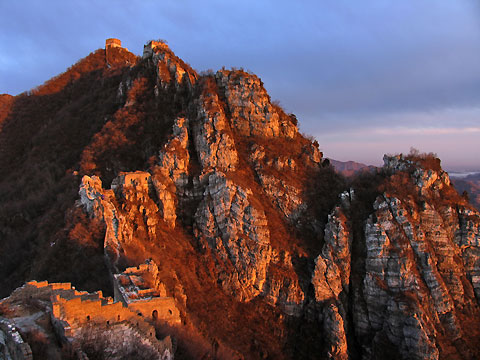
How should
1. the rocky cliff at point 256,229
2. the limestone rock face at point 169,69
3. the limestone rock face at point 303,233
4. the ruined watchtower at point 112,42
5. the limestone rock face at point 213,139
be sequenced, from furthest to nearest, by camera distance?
the ruined watchtower at point 112,42, the limestone rock face at point 169,69, the limestone rock face at point 213,139, the limestone rock face at point 303,233, the rocky cliff at point 256,229

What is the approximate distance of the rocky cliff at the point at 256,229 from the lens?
38.9 metres

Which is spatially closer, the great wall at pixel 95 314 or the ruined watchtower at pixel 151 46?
the great wall at pixel 95 314

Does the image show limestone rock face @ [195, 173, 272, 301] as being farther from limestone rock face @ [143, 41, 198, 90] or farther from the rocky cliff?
limestone rock face @ [143, 41, 198, 90]

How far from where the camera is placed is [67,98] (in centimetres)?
7575

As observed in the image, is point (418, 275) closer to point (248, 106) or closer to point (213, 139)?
point (213, 139)

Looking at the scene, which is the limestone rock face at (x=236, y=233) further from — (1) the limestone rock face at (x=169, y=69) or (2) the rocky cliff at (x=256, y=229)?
(1) the limestone rock face at (x=169, y=69)

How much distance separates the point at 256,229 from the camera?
1763 inches

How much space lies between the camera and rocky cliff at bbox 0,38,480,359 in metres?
38.9

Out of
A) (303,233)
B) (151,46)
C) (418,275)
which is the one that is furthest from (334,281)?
(151,46)

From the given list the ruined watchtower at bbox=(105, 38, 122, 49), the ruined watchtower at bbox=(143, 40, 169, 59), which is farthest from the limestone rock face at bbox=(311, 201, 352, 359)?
the ruined watchtower at bbox=(105, 38, 122, 49)

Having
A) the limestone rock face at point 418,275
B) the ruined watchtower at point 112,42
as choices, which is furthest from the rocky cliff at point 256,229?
the ruined watchtower at point 112,42

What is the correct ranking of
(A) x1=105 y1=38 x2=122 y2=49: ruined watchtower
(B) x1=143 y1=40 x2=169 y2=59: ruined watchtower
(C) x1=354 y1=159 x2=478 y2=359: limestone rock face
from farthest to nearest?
Answer: (A) x1=105 y1=38 x2=122 y2=49: ruined watchtower, (B) x1=143 y1=40 x2=169 y2=59: ruined watchtower, (C) x1=354 y1=159 x2=478 y2=359: limestone rock face

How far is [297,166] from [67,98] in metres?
44.6

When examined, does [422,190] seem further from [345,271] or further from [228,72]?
[228,72]
